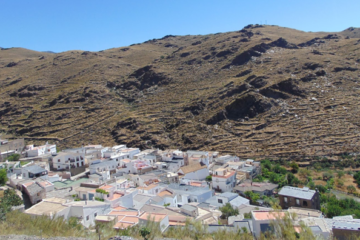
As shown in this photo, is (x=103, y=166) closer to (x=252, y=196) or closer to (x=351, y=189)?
(x=252, y=196)

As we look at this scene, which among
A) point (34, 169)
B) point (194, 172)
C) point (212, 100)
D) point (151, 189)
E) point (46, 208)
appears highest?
point (212, 100)

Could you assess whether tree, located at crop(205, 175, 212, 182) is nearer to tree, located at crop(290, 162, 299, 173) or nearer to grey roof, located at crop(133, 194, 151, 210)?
grey roof, located at crop(133, 194, 151, 210)

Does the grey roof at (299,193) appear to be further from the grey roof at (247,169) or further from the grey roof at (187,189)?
the grey roof at (247,169)

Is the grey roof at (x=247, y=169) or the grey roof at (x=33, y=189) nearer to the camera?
the grey roof at (x=33, y=189)

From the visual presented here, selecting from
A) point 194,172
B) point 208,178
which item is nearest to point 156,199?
point 194,172

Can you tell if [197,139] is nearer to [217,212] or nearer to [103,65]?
Result: [217,212]

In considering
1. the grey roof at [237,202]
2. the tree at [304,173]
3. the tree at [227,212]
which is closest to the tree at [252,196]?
the grey roof at [237,202]
